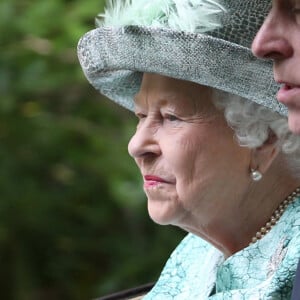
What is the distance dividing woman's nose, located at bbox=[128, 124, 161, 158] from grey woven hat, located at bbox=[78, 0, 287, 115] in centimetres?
14

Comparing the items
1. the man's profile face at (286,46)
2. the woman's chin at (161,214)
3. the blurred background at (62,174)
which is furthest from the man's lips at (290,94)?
the blurred background at (62,174)

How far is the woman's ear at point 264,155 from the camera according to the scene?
2.00 m

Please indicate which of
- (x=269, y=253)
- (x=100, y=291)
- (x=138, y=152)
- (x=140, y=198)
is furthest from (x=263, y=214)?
(x=100, y=291)

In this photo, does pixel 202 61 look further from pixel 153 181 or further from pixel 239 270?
pixel 239 270

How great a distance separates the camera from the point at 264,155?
2.00 m

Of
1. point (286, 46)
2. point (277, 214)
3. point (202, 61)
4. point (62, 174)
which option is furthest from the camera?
point (62, 174)

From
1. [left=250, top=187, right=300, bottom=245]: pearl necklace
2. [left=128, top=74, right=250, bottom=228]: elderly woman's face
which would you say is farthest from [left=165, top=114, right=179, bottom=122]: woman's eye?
[left=250, top=187, right=300, bottom=245]: pearl necklace

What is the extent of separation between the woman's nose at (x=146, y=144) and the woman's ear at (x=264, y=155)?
0.19m

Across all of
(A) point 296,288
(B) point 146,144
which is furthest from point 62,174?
(A) point 296,288

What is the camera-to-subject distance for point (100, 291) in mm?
3844

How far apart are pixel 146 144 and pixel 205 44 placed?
27 cm

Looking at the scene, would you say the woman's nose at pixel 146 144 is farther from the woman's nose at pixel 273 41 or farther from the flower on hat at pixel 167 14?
the woman's nose at pixel 273 41

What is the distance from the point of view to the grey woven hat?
190 cm

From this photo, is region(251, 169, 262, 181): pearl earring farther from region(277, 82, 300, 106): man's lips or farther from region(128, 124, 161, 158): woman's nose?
region(277, 82, 300, 106): man's lips
